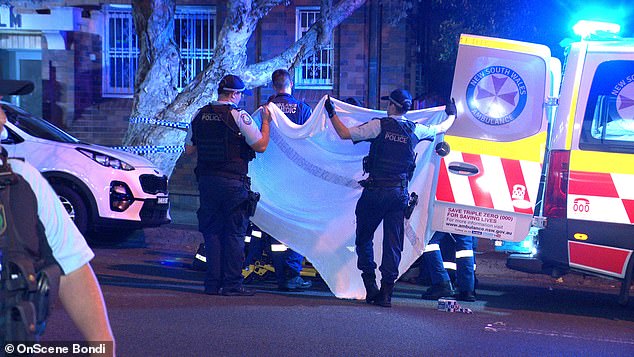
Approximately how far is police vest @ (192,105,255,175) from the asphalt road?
111 centimetres

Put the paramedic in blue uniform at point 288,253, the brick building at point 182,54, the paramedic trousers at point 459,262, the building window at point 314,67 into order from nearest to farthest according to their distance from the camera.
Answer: the paramedic trousers at point 459,262 < the paramedic in blue uniform at point 288,253 < the brick building at point 182,54 < the building window at point 314,67

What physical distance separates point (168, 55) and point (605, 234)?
6.74 meters

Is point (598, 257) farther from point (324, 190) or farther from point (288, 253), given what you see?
point (288, 253)

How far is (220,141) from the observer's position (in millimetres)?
7387

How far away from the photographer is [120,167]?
9.79 m

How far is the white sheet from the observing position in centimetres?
769

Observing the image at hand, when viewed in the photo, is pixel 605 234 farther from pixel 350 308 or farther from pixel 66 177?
pixel 66 177

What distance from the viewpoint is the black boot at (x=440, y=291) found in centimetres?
770

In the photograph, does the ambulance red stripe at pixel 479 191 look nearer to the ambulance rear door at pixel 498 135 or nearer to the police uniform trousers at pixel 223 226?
the ambulance rear door at pixel 498 135

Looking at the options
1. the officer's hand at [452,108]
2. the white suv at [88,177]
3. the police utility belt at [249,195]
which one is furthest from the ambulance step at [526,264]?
the white suv at [88,177]

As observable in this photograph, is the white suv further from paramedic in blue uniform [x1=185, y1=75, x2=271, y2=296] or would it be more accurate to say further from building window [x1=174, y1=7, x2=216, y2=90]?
building window [x1=174, y1=7, x2=216, y2=90]

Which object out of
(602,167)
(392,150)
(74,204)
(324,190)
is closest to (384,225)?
(392,150)

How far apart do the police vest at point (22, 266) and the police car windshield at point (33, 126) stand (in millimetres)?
7195

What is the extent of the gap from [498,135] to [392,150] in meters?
0.87
